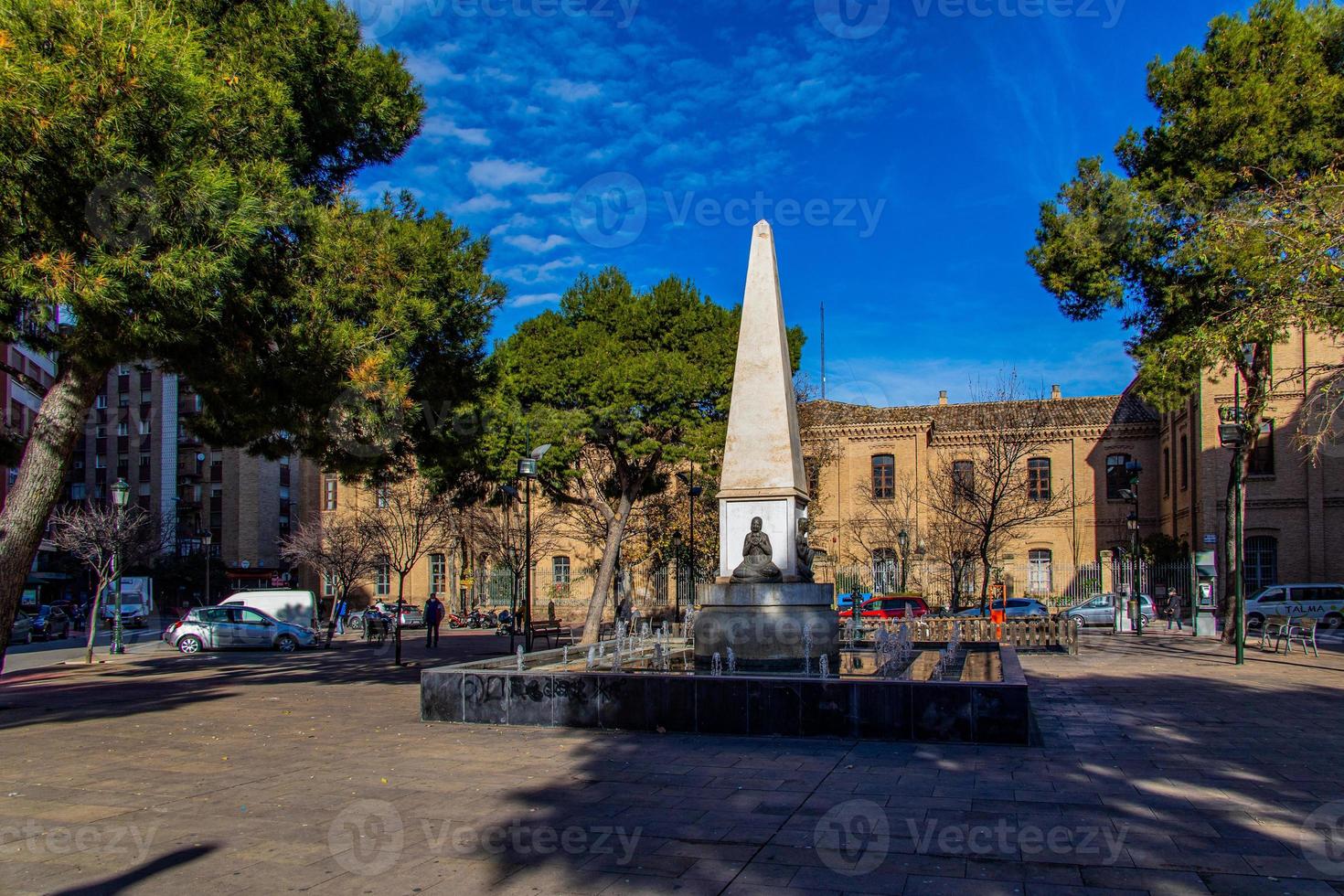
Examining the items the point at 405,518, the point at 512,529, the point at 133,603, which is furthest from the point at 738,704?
the point at 133,603

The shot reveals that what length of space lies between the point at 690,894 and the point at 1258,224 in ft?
31.4

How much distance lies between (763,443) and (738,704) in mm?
5277

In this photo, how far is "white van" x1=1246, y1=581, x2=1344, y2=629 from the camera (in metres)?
30.6

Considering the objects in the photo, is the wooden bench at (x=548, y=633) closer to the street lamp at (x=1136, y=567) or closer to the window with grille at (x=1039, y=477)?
the street lamp at (x=1136, y=567)

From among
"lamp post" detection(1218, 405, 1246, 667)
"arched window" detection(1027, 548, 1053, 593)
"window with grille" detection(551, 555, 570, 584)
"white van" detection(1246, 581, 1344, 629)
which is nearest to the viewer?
"lamp post" detection(1218, 405, 1246, 667)

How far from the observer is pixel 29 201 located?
9805mm

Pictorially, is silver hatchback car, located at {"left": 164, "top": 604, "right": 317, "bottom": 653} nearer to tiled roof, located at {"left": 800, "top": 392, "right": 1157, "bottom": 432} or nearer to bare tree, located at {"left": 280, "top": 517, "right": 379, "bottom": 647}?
bare tree, located at {"left": 280, "top": 517, "right": 379, "bottom": 647}

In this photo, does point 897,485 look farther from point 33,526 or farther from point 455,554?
point 33,526

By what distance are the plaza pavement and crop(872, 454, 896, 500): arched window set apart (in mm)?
30544

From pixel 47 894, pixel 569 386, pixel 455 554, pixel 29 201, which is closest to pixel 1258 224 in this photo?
pixel 47 894

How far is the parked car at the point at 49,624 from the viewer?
112 feet

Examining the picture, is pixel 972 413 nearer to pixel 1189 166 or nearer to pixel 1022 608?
pixel 1022 608

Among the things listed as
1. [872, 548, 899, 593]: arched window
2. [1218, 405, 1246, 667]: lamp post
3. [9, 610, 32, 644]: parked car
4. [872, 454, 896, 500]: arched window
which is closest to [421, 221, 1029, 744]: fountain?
[1218, 405, 1246, 667]: lamp post

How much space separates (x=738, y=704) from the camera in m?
9.97
